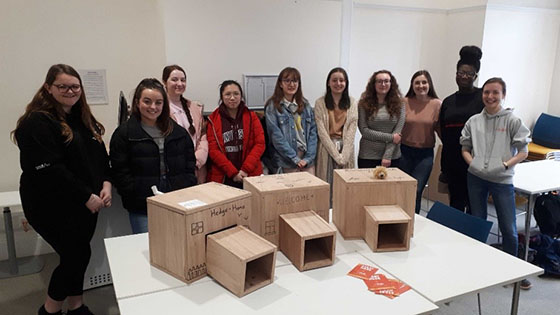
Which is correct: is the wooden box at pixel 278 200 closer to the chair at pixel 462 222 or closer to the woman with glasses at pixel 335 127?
the chair at pixel 462 222

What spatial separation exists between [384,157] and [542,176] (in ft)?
4.29

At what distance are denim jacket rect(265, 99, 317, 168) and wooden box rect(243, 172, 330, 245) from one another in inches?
49.0

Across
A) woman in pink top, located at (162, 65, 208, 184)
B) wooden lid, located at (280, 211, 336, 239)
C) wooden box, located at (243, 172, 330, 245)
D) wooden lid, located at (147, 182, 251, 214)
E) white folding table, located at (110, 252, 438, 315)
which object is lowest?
white folding table, located at (110, 252, 438, 315)

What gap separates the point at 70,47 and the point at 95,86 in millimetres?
341

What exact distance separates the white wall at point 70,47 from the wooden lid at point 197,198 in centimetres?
205

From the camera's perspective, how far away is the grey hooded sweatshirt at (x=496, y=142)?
9.18 ft

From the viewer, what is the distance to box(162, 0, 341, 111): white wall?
3.64m

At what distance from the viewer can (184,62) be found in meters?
3.68

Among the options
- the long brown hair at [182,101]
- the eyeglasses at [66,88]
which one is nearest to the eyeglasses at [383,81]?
the long brown hair at [182,101]

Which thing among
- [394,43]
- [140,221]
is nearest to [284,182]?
[140,221]

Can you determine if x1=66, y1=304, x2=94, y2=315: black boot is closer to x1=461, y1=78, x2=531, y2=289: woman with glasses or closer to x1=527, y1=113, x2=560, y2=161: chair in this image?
x1=461, y1=78, x2=531, y2=289: woman with glasses

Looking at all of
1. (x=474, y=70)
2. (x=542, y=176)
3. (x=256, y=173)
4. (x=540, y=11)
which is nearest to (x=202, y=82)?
(x=256, y=173)

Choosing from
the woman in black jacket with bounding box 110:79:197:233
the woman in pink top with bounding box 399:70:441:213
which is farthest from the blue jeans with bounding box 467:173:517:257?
the woman in black jacket with bounding box 110:79:197:233

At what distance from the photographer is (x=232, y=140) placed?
310 centimetres
